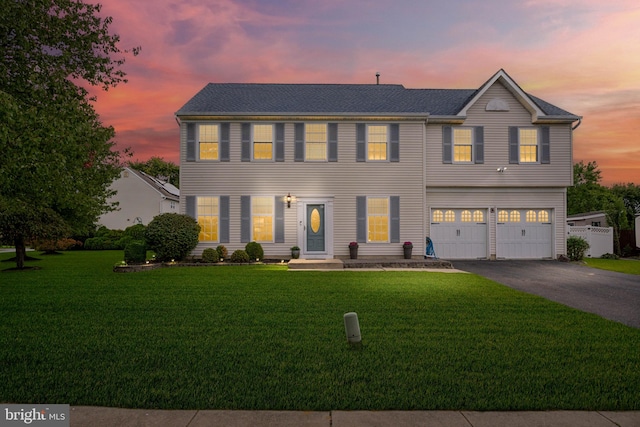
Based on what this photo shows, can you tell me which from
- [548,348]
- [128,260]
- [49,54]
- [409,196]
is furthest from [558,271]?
[49,54]

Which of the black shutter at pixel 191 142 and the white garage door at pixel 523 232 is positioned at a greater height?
the black shutter at pixel 191 142

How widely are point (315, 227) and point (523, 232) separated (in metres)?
9.31

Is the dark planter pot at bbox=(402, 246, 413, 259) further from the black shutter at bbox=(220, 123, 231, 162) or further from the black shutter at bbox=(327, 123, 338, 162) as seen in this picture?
the black shutter at bbox=(220, 123, 231, 162)

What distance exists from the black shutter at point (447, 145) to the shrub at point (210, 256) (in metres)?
10.3

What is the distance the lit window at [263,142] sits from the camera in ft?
52.6

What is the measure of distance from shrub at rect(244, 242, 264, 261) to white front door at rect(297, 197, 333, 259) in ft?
5.55

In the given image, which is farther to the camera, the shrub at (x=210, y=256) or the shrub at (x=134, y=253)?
the shrub at (x=210, y=256)

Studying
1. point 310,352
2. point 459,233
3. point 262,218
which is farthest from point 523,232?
point 310,352

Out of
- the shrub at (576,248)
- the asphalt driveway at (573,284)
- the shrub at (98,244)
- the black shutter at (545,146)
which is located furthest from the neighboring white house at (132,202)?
the shrub at (576,248)

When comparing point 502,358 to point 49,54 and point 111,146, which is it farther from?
point 111,146

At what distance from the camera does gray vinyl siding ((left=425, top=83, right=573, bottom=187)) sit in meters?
16.6

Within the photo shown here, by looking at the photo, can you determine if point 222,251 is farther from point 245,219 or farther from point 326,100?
point 326,100

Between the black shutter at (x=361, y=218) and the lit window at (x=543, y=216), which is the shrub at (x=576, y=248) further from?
the black shutter at (x=361, y=218)

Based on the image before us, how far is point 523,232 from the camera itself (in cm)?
1705
